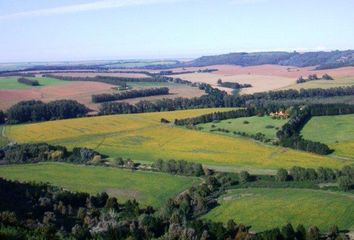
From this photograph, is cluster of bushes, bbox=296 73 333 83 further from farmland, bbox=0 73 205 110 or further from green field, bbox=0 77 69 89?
green field, bbox=0 77 69 89

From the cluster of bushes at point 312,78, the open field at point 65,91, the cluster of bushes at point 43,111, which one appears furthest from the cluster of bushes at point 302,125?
the cluster of bushes at point 312,78

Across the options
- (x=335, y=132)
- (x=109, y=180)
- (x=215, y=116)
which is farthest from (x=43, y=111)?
(x=335, y=132)

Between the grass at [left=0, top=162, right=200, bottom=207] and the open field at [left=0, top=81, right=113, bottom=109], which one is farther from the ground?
the open field at [left=0, top=81, right=113, bottom=109]

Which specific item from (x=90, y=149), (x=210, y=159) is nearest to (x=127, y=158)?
(x=90, y=149)

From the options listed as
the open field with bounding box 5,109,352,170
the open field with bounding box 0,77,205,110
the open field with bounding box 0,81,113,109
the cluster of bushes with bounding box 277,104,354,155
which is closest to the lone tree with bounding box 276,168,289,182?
the open field with bounding box 5,109,352,170

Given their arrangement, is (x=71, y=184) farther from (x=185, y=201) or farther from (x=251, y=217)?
(x=251, y=217)

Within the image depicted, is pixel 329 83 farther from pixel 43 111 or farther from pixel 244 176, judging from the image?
pixel 244 176
